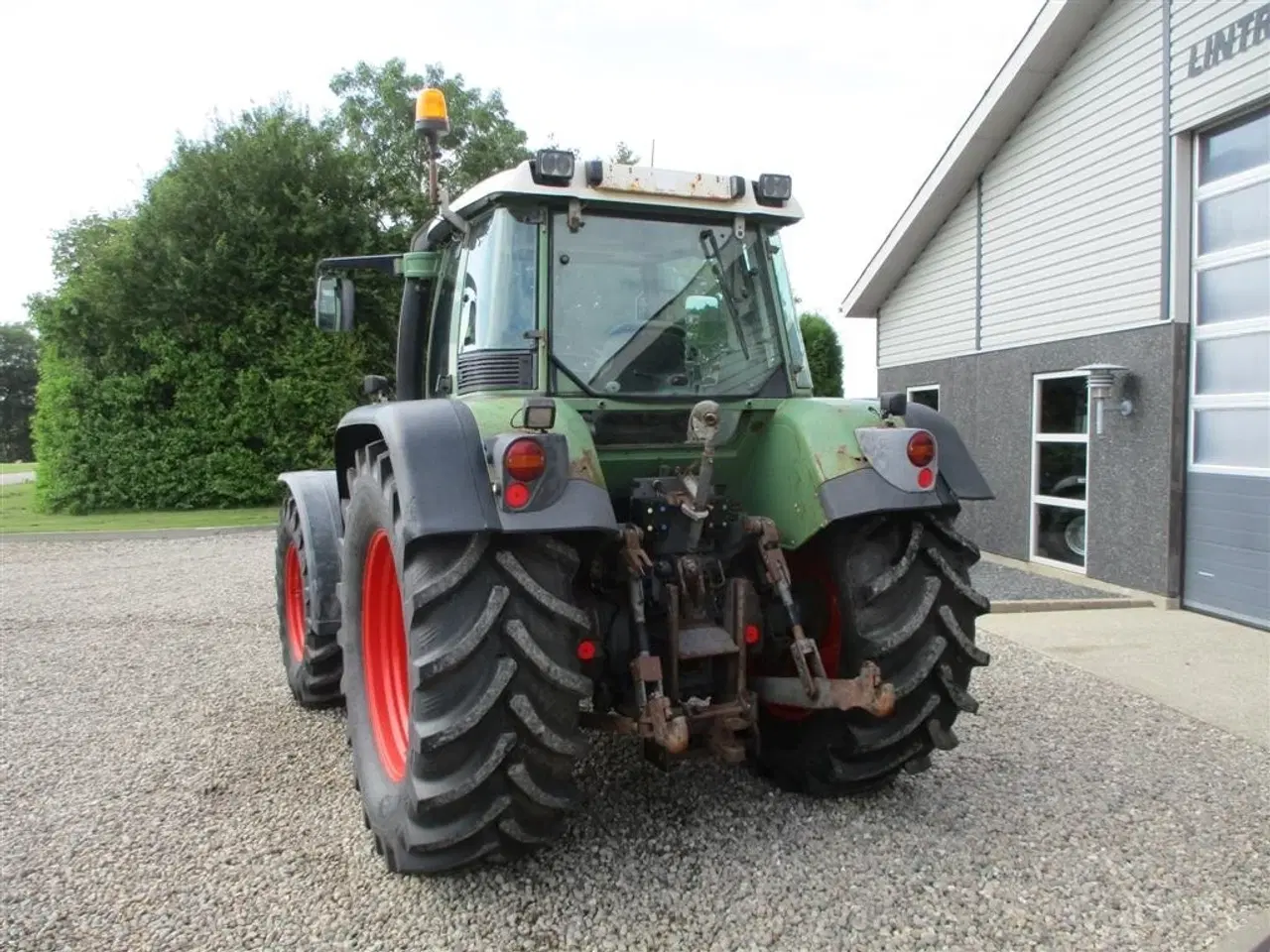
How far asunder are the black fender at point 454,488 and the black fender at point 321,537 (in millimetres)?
1702

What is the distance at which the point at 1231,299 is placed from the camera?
675 centimetres

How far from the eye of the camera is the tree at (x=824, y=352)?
1788cm

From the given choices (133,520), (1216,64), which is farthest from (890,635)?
(133,520)

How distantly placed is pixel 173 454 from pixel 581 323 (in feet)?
43.7

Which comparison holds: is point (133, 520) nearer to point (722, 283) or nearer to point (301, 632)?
point (301, 632)

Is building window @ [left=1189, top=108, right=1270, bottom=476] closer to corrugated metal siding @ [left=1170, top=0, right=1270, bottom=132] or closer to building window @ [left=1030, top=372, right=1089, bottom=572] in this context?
corrugated metal siding @ [left=1170, top=0, right=1270, bottom=132]

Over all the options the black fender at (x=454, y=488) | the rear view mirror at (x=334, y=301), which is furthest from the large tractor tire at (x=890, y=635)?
the rear view mirror at (x=334, y=301)

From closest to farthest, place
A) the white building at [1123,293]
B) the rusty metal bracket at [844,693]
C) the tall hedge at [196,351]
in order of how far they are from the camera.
Answer: the rusty metal bracket at [844,693]
the white building at [1123,293]
the tall hedge at [196,351]

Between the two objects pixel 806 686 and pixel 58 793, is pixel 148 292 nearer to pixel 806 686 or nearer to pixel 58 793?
pixel 58 793

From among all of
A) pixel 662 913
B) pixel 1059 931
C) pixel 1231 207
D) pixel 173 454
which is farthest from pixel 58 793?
pixel 173 454

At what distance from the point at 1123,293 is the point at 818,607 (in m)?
5.68

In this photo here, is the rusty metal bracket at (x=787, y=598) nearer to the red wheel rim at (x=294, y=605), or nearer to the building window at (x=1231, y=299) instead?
the red wheel rim at (x=294, y=605)

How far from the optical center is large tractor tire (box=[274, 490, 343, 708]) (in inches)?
179

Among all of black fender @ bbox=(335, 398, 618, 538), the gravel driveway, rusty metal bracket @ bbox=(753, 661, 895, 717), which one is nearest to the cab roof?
black fender @ bbox=(335, 398, 618, 538)
